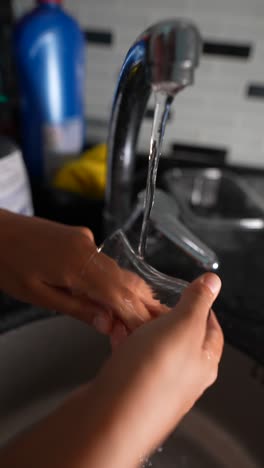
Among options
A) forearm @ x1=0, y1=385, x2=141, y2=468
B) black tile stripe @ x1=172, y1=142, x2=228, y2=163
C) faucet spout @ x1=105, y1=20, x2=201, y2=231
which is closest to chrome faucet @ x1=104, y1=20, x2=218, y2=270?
faucet spout @ x1=105, y1=20, x2=201, y2=231

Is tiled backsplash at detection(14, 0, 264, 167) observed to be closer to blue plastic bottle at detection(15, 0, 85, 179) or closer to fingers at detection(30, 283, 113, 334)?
blue plastic bottle at detection(15, 0, 85, 179)

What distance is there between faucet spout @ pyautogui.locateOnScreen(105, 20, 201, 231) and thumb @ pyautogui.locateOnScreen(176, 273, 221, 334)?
13 cm

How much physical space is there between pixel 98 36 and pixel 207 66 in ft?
0.67

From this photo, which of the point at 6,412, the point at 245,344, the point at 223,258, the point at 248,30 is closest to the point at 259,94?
the point at 248,30

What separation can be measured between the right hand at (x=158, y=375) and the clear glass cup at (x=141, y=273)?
0.06 meters

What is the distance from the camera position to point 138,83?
31 centimetres

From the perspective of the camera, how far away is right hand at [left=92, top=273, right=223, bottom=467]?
165mm

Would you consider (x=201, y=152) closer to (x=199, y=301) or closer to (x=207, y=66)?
(x=207, y=66)

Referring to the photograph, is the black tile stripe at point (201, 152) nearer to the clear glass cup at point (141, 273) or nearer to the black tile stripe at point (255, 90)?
the black tile stripe at point (255, 90)

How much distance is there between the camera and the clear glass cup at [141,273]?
0.90ft

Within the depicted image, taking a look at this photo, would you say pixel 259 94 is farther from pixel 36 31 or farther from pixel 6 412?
pixel 6 412

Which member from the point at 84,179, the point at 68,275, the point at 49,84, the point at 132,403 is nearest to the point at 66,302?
the point at 68,275

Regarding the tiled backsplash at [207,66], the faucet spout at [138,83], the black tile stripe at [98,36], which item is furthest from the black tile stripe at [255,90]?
the faucet spout at [138,83]

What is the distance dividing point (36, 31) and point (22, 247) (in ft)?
1.35
